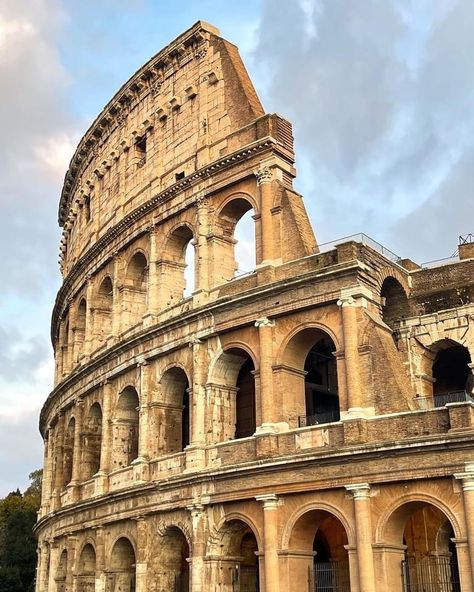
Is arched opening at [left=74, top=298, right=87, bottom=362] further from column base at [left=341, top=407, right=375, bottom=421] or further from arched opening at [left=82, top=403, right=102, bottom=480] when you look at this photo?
column base at [left=341, top=407, right=375, bottom=421]

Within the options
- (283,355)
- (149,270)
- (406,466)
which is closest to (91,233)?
(149,270)

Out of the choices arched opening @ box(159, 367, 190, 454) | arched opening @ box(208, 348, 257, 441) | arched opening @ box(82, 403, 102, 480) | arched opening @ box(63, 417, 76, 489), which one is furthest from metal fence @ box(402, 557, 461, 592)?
arched opening @ box(63, 417, 76, 489)

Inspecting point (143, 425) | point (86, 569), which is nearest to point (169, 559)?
point (143, 425)

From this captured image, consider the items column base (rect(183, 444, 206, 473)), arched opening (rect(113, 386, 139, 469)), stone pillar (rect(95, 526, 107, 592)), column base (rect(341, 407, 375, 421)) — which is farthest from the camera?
arched opening (rect(113, 386, 139, 469))

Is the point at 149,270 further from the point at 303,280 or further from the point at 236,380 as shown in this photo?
the point at 303,280

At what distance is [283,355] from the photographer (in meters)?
18.5

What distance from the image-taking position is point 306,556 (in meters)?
17.2

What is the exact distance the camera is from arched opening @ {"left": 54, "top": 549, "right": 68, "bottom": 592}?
25359 millimetres

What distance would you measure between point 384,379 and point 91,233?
1529cm

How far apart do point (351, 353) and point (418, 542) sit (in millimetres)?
→ 4793

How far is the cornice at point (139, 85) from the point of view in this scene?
24391 millimetres

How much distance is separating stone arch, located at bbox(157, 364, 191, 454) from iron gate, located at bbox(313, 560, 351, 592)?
17.7 feet

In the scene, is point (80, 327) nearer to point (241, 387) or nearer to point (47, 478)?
point (47, 478)

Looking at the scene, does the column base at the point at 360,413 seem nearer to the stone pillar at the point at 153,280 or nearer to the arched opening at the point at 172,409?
the arched opening at the point at 172,409
